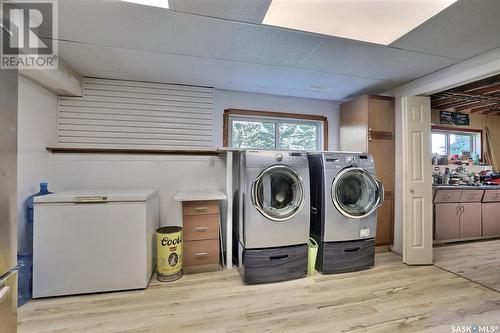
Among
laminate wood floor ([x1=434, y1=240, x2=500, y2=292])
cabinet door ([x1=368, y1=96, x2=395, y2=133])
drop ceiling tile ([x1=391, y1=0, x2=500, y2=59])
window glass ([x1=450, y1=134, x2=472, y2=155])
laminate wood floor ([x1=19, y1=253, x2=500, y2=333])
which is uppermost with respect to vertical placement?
drop ceiling tile ([x1=391, y1=0, x2=500, y2=59])

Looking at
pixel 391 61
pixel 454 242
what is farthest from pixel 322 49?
pixel 454 242

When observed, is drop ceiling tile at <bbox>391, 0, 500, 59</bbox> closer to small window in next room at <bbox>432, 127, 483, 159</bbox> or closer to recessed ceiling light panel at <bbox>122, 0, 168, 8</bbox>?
recessed ceiling light panel at <bbox>122, 0, 168, 8</bbox>

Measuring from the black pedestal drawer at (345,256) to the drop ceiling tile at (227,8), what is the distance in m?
2.21

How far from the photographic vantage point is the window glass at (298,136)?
3.41 metres

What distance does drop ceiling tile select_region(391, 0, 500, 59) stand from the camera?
4.91ft

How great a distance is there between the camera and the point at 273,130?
3.38 m

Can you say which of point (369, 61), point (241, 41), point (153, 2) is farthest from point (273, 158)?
point (153, 2)

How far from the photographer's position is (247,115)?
3176 mm

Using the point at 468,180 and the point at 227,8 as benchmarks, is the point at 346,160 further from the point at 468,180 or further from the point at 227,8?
the point at 468,180

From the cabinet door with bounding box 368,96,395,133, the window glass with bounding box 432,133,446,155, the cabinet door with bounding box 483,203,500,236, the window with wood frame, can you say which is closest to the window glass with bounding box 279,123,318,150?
the window with wood frame

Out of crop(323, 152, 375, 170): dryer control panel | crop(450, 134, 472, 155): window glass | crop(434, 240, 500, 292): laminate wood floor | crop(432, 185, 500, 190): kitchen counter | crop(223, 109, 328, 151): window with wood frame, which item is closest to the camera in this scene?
crop(434, 240, 500, 292): laminate wood floor

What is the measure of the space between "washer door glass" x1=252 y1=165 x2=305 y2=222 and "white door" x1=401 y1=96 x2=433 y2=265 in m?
1.44

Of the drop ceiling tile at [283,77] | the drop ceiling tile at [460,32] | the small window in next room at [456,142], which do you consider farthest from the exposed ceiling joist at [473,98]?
the drop ceiling tile at [283,77]

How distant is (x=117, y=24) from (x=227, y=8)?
871mm
